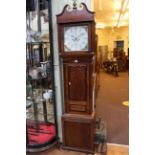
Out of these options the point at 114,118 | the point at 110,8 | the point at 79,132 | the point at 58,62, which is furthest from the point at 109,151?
the point at 110,8

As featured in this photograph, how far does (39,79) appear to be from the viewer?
2.58 metres

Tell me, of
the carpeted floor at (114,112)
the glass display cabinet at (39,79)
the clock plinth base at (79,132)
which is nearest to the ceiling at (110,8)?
the carpeted floor at (114,112)

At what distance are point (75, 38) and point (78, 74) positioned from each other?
0.44 meters

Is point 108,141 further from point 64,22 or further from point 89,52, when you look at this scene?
point 64,22

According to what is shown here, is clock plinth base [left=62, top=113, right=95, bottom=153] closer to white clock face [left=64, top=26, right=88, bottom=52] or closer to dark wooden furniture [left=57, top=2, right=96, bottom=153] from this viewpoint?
dark wooden furniture [left=57, top=2, right=96, bottom=153]

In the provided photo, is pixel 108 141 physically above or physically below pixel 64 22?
below

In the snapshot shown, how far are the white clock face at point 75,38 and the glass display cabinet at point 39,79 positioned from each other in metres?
0.28

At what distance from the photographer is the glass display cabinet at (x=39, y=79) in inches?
94.6

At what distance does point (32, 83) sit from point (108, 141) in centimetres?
146

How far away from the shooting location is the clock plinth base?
2.45 metres

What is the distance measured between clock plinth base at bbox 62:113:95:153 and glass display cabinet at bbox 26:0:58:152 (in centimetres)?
23

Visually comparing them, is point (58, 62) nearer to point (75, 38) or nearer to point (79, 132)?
point (75, 38)

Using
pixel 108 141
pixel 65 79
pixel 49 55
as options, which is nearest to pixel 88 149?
pixel 108 141
